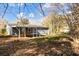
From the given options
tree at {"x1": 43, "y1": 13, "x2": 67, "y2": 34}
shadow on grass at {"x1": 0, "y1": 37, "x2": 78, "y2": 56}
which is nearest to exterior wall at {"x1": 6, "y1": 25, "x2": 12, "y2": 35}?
shadow on grass at {"x1": 0, "y1": 37, "x2": 78, "y2": 56}

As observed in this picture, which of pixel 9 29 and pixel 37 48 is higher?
pixel 9 29

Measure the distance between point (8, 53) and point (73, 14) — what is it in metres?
0.83

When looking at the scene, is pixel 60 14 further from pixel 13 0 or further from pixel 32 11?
pixel 13 0

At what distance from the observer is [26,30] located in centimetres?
239

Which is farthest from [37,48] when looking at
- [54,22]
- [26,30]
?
[54,22]

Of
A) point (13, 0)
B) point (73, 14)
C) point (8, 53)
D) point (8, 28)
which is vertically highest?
point (13, 0)

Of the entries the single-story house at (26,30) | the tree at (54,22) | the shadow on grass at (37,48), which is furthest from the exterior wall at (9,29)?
the tree at (54,22)

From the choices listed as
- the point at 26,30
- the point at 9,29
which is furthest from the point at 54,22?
the point at 9,29

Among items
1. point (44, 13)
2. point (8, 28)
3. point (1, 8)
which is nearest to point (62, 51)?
point (44, 13)

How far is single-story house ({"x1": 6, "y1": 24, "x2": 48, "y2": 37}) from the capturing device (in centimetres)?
237

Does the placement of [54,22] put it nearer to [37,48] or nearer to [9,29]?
[37,48]

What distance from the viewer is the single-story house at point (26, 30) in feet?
7.78

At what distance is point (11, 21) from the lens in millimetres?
2387

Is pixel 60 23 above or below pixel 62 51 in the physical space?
above
